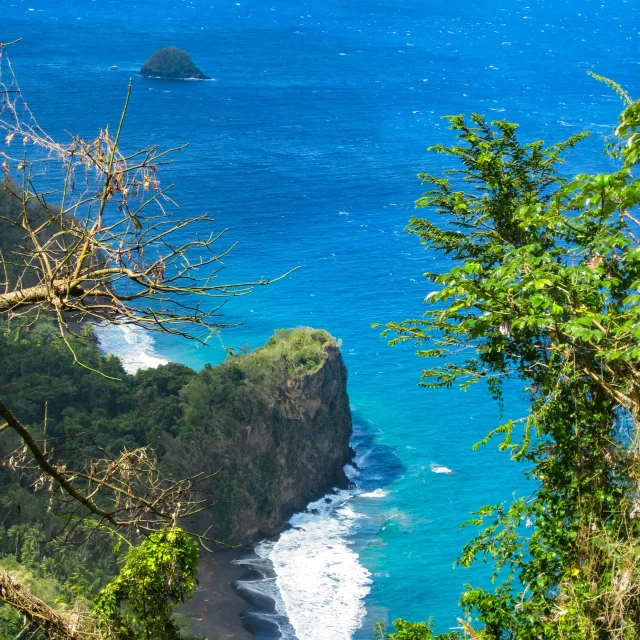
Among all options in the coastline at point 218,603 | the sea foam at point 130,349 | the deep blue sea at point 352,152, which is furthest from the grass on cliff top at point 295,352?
the coastline at point 218,603

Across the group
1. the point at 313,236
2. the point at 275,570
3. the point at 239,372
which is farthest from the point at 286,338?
the point at 313,236

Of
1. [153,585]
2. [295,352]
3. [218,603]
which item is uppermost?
[295,352]

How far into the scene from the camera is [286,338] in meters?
45.8

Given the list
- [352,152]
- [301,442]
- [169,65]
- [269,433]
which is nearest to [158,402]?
[269,433]

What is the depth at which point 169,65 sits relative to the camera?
343ft

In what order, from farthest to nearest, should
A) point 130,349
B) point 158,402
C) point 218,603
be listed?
point 130,349 → point 158,402 → point 218,603

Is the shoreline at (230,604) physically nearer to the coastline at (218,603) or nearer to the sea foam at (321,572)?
the coastline at (218,603)

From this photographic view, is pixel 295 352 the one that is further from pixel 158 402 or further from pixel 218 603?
pixel 218 603

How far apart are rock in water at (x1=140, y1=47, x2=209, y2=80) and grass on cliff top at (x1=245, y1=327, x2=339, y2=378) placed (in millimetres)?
66873

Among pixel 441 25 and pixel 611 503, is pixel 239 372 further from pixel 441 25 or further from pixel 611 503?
pixel 441 25

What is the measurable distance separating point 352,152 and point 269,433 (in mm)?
48477

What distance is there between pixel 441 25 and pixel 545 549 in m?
136

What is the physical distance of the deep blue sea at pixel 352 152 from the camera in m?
38.3

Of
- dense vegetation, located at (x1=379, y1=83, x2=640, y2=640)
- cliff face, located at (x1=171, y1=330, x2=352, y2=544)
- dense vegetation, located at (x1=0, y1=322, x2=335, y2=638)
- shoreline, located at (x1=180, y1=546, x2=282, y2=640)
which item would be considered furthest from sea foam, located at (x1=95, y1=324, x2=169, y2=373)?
dense vegetation, located at (x1=379, y1=83, x2=640, y2=640)
